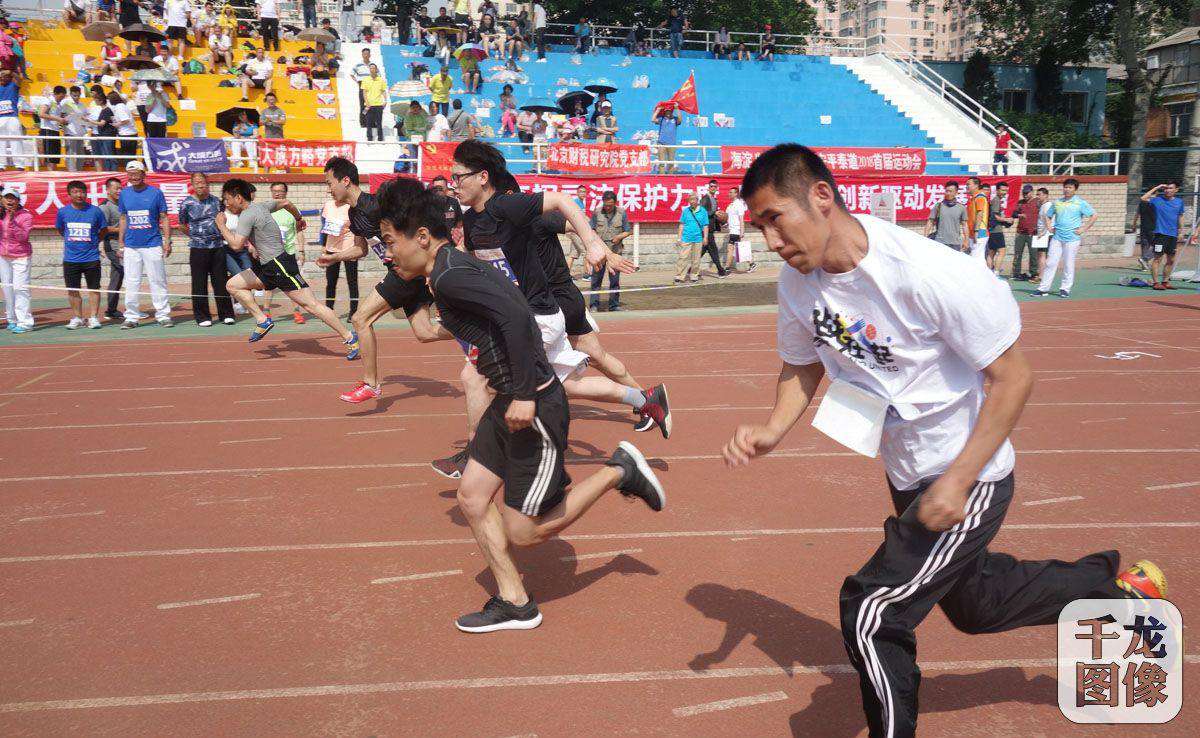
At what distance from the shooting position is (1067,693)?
310 centimetres

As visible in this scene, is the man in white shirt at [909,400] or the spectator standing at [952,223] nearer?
the man in white shirt at [909,400]

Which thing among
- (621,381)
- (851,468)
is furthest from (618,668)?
(621,381)

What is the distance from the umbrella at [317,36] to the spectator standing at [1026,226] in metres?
20.7

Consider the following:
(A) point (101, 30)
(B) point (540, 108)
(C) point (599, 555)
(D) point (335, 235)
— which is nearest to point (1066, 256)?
(D) point (335, 235)

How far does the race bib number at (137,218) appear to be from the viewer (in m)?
12.2

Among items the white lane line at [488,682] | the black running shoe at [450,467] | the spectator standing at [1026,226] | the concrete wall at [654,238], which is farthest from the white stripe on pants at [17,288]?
the spectator standing at [1026,226]

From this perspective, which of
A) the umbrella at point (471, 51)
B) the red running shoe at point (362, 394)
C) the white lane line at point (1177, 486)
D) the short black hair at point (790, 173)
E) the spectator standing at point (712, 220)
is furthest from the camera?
the umbrella at point (471, 51)

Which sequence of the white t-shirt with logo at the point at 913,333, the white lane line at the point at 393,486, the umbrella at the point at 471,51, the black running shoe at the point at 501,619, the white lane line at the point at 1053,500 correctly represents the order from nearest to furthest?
the white t-shirt with logo at the point at 913,333 → the black running shoe at the point at 501,619 → the white lane line at the point at 1053,500 → the white lane line at the point at 393,486 → the umbrella at the point at 471,51

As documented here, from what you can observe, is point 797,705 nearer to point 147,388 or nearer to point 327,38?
point 147,388

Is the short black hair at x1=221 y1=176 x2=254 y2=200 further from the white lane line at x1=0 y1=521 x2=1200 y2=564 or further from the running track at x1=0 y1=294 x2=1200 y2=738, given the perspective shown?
the white lane line at x1=0 y1=521 x2=1200 y2=564

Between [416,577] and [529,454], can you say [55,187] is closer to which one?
[416,577]

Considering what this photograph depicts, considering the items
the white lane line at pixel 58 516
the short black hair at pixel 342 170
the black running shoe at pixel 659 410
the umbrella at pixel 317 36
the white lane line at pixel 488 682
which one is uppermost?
the umbrella at pixel 317 36

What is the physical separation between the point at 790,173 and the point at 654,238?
657 inches

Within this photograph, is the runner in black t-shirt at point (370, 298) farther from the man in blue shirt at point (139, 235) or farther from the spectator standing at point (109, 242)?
the spectator standing at point (109, 242)
